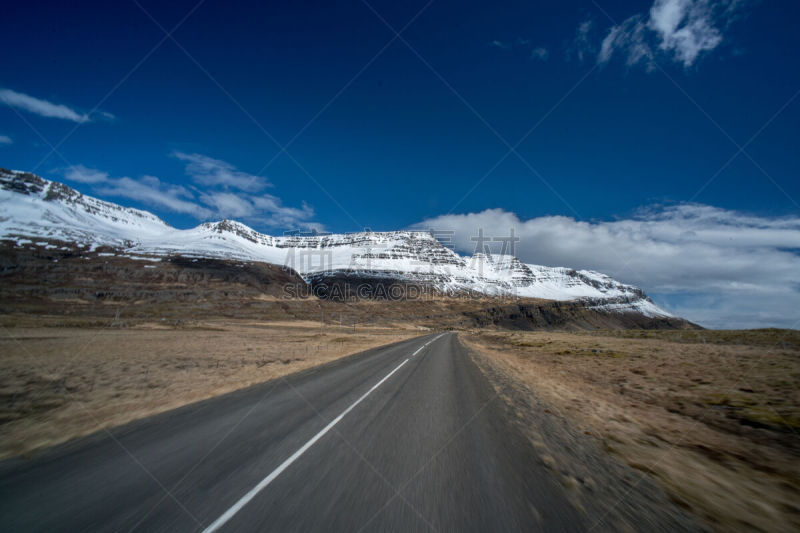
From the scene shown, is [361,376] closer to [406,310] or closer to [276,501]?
[276,501]

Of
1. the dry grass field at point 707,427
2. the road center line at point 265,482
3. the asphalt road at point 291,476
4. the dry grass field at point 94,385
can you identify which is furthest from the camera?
the dry grass field at point 94,385

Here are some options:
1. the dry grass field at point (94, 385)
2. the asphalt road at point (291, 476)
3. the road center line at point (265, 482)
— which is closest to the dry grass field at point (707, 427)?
the asphalt road at point (291, 476)

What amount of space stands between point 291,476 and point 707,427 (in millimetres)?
9718

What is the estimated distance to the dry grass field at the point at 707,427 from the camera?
4.28m

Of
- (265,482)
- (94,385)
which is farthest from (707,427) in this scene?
(94,385)

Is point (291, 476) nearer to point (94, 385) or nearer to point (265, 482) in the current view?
point (265, 482)

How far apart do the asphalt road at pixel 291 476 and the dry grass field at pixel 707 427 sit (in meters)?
1.85

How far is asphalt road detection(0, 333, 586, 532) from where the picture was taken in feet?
11.3

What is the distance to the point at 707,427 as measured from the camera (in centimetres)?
760

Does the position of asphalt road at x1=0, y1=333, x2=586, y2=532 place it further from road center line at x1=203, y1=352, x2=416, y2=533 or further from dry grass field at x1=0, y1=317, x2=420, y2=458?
dry grass field at x1=0, y1=317, x2=420, y2=458

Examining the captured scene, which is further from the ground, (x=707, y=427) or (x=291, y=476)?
→ (x=707, y=427)

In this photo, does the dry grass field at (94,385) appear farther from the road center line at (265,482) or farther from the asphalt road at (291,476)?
the road center line at (265,482)

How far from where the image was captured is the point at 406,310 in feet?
451

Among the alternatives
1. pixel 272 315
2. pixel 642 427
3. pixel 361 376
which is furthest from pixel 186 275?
pixel 642 427
